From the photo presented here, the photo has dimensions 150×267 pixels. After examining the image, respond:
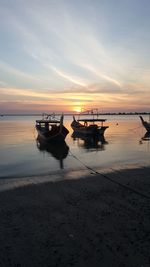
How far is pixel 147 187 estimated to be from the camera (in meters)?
11.8


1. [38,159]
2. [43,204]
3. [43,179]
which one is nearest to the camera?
[43,204]

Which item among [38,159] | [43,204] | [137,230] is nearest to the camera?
[137,230]

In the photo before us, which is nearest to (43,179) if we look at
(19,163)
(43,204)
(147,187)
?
(43,204)

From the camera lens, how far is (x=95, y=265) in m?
5.85

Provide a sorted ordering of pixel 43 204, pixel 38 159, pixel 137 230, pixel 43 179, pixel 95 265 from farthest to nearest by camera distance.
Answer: pixel 38 159 < pixel 43 179 < pixel 43 204 < pixel 137 230 < pixel 95 265

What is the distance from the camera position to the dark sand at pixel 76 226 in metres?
6.11

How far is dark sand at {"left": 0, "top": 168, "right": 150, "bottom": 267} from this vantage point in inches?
240

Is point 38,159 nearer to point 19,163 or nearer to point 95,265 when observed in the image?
point 19,163

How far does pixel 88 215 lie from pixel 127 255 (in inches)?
98.1

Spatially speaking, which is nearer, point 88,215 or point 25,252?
point 25,252

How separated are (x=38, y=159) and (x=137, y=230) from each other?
16.3 m

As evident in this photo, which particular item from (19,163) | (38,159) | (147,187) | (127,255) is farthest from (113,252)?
(38,159)

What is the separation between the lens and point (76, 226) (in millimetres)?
7691

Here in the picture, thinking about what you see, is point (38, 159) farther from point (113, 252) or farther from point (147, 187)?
point (113, 252)
